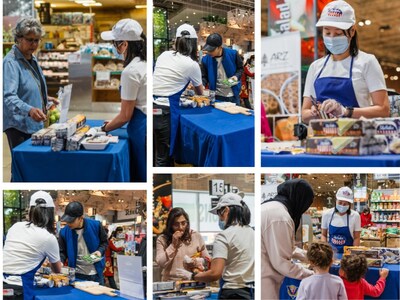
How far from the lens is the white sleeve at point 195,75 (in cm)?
335

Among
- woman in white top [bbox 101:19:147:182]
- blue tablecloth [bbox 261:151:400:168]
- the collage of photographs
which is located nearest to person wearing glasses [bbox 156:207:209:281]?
the collage of photographs

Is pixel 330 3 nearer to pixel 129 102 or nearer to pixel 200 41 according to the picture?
pixel 200 41

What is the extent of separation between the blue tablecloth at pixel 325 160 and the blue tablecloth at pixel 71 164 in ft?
2.63

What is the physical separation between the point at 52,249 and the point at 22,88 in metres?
0.95

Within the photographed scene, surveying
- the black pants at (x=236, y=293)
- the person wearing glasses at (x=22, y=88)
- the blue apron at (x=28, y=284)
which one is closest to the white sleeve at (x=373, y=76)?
the black pants at (x=236, y=293)

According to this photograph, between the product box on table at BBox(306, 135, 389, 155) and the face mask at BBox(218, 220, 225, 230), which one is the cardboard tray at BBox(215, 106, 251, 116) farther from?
the face mask at BBox(218, 220, 225, 230)

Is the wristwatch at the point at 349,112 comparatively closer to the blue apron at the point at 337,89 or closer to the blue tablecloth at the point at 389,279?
the blue apron at the point at 337,89

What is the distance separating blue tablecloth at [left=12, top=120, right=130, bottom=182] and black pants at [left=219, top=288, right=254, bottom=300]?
2.82ft

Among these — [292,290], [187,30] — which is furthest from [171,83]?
[292,290]

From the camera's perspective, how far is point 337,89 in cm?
321

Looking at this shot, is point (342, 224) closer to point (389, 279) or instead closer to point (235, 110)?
point (389, 279)

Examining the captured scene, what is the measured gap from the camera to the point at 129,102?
3.37m

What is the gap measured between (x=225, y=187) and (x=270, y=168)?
0.28 meters

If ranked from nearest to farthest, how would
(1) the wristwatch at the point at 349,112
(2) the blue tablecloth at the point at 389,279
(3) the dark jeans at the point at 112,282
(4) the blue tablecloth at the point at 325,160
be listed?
1. (4) the blue tablecloth at the point at 325,160
2. (1) the wristwatch at the point at 349,112
3. (2) the blue tablecloth at the point at 389,279
4. (3) the dark jeans at the point at 112,282
